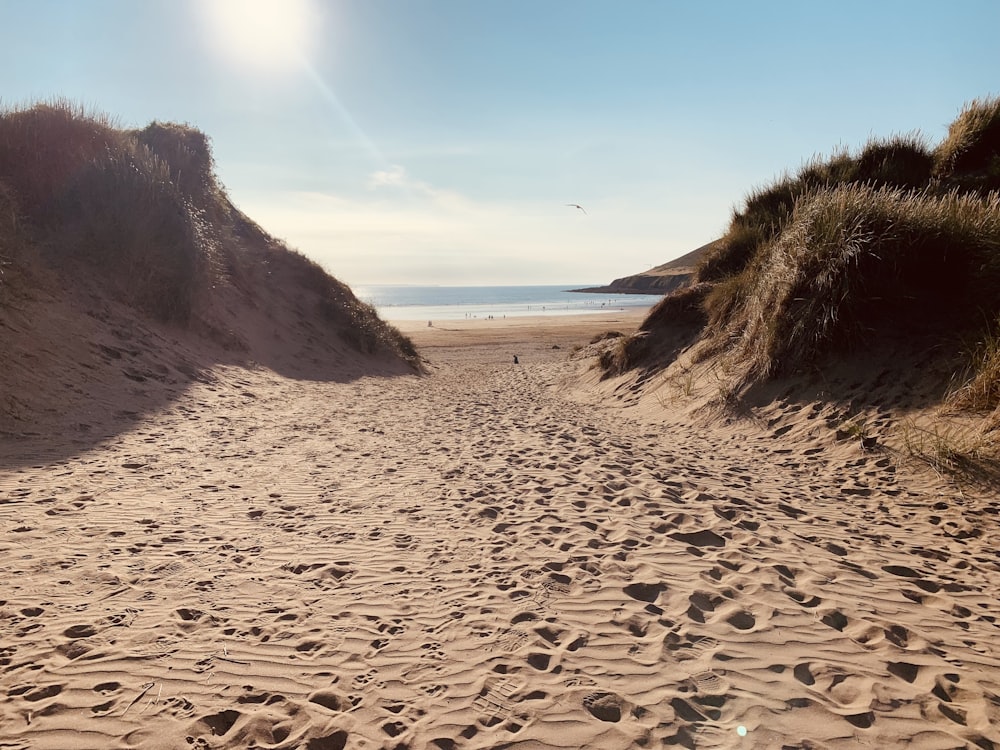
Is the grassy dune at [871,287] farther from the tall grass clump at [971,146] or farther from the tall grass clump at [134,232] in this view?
the tall grass clump at [134,232]

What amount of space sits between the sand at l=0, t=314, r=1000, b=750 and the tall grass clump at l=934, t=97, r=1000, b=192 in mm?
9344

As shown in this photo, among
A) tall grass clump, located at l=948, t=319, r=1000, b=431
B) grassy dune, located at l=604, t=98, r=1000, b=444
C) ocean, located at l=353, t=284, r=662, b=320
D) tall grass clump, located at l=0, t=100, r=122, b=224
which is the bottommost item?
tall grass clump, located at l=948, t=319, r=1000, b=431

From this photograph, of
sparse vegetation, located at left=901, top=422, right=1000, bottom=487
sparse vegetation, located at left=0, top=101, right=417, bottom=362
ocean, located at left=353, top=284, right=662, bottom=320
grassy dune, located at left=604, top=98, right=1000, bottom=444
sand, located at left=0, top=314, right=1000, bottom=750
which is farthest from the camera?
ocean, located at left=353, top=284, right=662, bottom=320

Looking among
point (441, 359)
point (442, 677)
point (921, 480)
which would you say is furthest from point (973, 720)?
point (441, 359)

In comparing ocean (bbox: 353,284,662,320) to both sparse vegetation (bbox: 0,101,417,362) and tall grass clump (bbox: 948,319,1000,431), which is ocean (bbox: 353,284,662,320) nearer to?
sparse vegetation (bbox: 0,101,417,362)

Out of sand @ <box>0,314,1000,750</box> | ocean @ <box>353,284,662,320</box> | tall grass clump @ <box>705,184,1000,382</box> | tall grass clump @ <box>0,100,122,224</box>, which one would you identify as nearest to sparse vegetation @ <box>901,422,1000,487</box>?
sand @ <box>0,314,1000,750</box>

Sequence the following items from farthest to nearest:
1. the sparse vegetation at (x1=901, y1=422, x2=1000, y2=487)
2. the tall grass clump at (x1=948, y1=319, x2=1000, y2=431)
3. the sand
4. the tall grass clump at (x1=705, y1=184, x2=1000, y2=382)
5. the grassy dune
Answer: the tall grass clump at (x1=705, y1=184, x2=1000, y2=382)
the grassy dune
the tall grass clump at (x1=948, y1=319, x2=1000, y2=431)
the sparse vegetation at (x1=901, y1=422, x2=1000, y2=487)
the sand

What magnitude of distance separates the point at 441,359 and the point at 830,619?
21674mm

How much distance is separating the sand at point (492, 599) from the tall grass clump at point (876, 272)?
185 centimetres

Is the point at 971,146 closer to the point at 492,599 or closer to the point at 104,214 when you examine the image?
the point at 492,599

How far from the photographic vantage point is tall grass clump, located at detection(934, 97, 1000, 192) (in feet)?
39.7

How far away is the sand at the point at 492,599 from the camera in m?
2.48

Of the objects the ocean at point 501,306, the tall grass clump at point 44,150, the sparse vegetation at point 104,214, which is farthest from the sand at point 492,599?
the ocean at point 501,306

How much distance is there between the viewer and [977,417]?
575 cm
